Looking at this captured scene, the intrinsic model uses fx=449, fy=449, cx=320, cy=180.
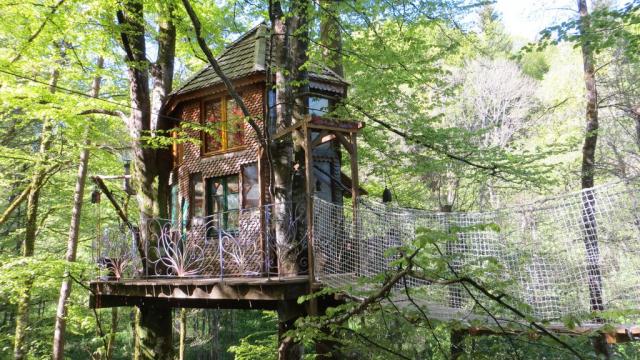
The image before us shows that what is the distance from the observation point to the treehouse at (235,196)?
20.7 feet

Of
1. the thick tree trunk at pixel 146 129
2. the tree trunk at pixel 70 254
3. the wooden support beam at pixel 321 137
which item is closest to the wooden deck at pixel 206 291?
the thick tree trunk at pixel 146 129

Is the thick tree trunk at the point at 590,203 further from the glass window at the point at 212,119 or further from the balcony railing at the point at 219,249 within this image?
the glass window at the point at 212,119

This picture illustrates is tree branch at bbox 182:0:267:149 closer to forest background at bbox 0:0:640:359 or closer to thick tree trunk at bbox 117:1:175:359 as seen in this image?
forest background at bbox 0:0:640:359

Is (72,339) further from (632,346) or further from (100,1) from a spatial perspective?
(632,346)

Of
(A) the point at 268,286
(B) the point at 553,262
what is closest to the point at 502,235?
(B) the point at 553,262

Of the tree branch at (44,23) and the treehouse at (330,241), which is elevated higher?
the tree branch at (44,23)

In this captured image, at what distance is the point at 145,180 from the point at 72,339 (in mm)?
13351

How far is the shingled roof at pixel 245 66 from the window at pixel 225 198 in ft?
7.05

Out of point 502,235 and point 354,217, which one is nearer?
point 502,235

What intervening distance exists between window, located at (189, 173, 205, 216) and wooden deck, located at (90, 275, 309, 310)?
2.69m

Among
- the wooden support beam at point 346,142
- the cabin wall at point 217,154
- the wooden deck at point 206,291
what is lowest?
the wooden deck at point 206,291

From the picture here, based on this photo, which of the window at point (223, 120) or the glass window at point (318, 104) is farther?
the glass window at point (318, 104)

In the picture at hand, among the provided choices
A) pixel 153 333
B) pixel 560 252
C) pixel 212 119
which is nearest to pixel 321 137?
pixel 560 252

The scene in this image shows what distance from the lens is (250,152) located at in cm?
951
